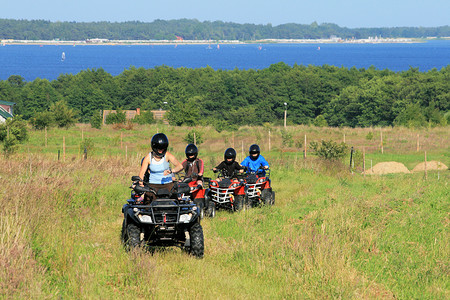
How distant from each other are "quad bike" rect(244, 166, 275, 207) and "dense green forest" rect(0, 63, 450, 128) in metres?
78.0

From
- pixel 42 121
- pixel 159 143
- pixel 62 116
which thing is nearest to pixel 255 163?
pixel 159 143

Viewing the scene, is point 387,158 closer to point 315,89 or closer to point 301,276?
point 301,276

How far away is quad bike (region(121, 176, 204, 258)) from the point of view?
9070 millimetres

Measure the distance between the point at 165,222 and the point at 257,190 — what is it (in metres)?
6.13

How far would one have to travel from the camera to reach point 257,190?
49.0 feet

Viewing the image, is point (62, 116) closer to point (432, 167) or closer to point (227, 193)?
point (432, 167)

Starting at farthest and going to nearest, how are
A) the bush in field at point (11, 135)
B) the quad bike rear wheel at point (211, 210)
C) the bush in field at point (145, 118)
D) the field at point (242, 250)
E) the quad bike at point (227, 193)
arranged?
the bush in field at point (145, 118), the bush in field at point (11, 135), the quad bike at point (227, 193), the quad bike rear wheel at point (211, 210), the field at point (242, 250)

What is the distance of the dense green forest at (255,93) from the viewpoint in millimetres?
95062

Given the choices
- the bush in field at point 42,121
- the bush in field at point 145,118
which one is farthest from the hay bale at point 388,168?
the bush in field at point 145,118

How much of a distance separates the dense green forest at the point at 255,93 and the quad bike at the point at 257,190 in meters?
78.0

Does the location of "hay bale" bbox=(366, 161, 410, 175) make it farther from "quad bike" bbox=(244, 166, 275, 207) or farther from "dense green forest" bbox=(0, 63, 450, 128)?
"dense green forest" bbox=(0, 63, 450, 128)

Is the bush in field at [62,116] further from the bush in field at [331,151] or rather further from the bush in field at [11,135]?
the bush in field at [331,151]

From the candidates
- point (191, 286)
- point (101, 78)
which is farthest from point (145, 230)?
point (101, 78)

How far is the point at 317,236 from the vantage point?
10023 mm
